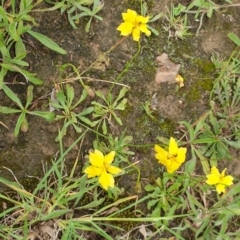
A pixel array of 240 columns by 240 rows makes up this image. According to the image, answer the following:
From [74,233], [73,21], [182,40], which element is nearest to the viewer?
[74,233]

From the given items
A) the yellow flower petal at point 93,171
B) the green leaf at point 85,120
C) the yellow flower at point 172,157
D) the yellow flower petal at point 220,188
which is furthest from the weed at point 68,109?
the yellow flower petal at point 220,188

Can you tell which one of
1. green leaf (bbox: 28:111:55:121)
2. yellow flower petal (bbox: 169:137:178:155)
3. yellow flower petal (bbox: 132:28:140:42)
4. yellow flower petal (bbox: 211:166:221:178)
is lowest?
yellow flower petal (bbox: 211:166:221:178)

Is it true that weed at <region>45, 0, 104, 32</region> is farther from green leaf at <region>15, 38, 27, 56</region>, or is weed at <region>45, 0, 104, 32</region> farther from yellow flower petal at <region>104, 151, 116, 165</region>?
yellow flower petal at <region>104, 151, 116, 165</region>

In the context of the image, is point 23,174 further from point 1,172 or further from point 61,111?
point 61,111

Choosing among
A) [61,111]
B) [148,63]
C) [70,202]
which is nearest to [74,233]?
[70,202]

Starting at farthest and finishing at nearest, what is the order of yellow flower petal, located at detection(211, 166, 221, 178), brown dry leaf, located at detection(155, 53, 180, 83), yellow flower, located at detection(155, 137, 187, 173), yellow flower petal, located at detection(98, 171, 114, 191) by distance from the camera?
brown dry leaf, located at detection(155, 53, 180, 83) < yellow flower petal, located at detection(211, 166, 221, 178) < yellow flower, located at detection(155, 137, 187, 173) < yellow flower petal, located at detection(98, 171, 114, 191)

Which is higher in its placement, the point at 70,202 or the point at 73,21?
the point at 73,21

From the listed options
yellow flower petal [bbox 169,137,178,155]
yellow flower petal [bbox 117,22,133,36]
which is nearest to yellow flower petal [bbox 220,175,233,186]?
yellow flower petal [bbox 169,137,178,155]
